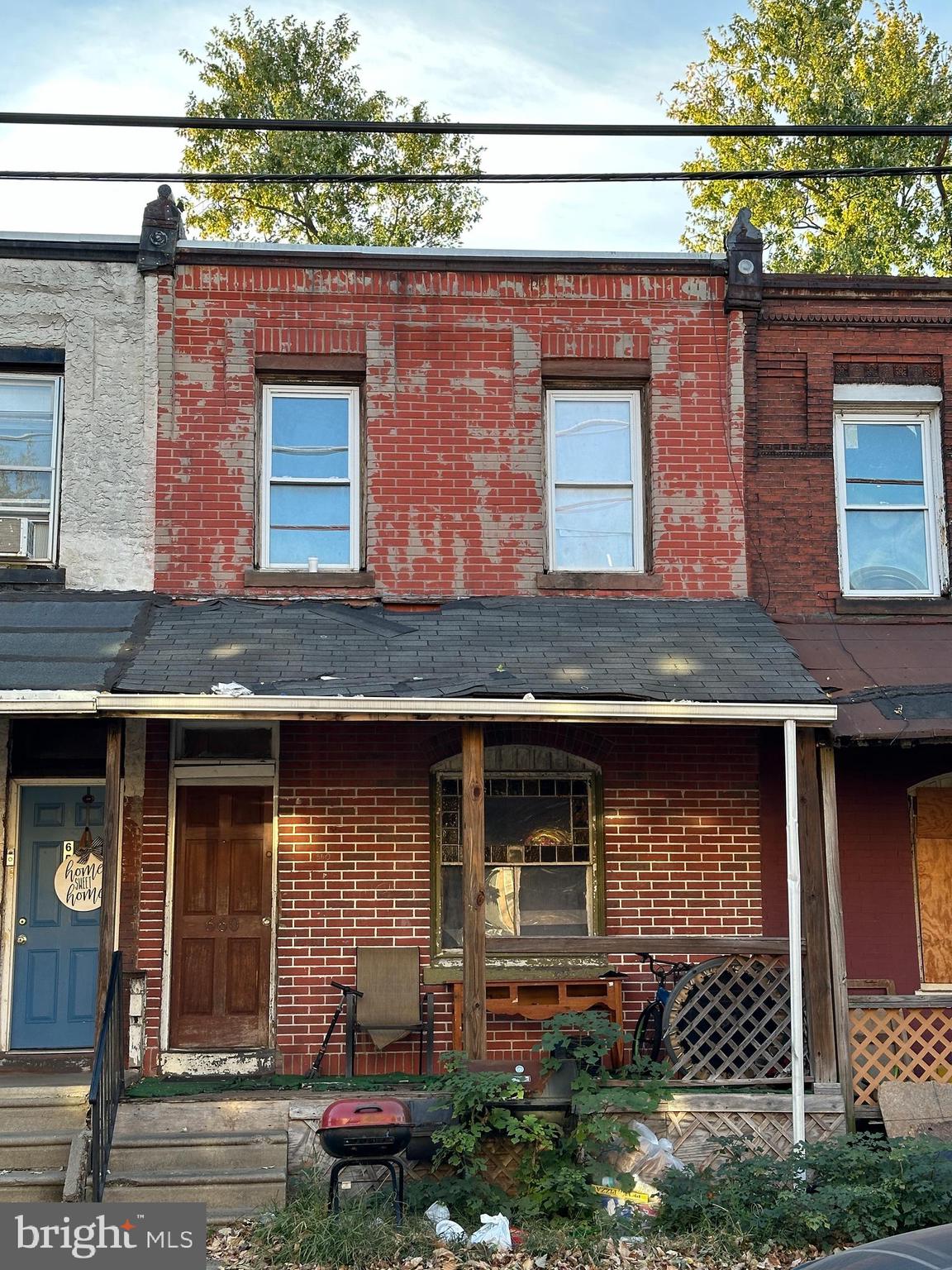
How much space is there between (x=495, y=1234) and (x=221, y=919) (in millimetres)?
3780

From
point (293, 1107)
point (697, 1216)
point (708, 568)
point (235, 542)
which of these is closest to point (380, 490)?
point (235, 542)

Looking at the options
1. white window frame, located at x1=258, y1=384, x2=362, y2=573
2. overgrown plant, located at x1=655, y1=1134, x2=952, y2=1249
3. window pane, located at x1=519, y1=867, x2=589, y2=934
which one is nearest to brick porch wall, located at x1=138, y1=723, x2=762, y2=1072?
window pane, located at x1=519, y1=867, x2=589, y2=934

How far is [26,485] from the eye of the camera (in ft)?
36.4

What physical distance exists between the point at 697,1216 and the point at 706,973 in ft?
6.46

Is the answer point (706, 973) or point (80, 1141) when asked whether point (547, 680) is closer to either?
point (706, 973)

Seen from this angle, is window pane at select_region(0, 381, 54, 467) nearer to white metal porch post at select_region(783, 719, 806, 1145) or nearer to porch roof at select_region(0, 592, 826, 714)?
porch roof at select_region(0, 592, 826, 714)

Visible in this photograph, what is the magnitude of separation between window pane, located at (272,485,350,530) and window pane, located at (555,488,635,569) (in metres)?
1.85

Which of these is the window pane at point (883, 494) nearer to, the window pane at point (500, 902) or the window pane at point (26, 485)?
the window pane at point (500, 902)

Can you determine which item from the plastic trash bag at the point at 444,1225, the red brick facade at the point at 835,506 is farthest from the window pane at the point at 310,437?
the plastic trash bag at the point at 444,1225

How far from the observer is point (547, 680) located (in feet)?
30.1

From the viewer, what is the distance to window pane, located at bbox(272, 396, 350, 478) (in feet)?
37.4

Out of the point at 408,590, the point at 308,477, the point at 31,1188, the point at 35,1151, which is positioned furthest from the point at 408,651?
the point at 31,1188

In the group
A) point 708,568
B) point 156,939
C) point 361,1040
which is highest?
point 708,568

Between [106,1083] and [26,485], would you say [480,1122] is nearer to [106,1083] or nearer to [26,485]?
[106,1083]
